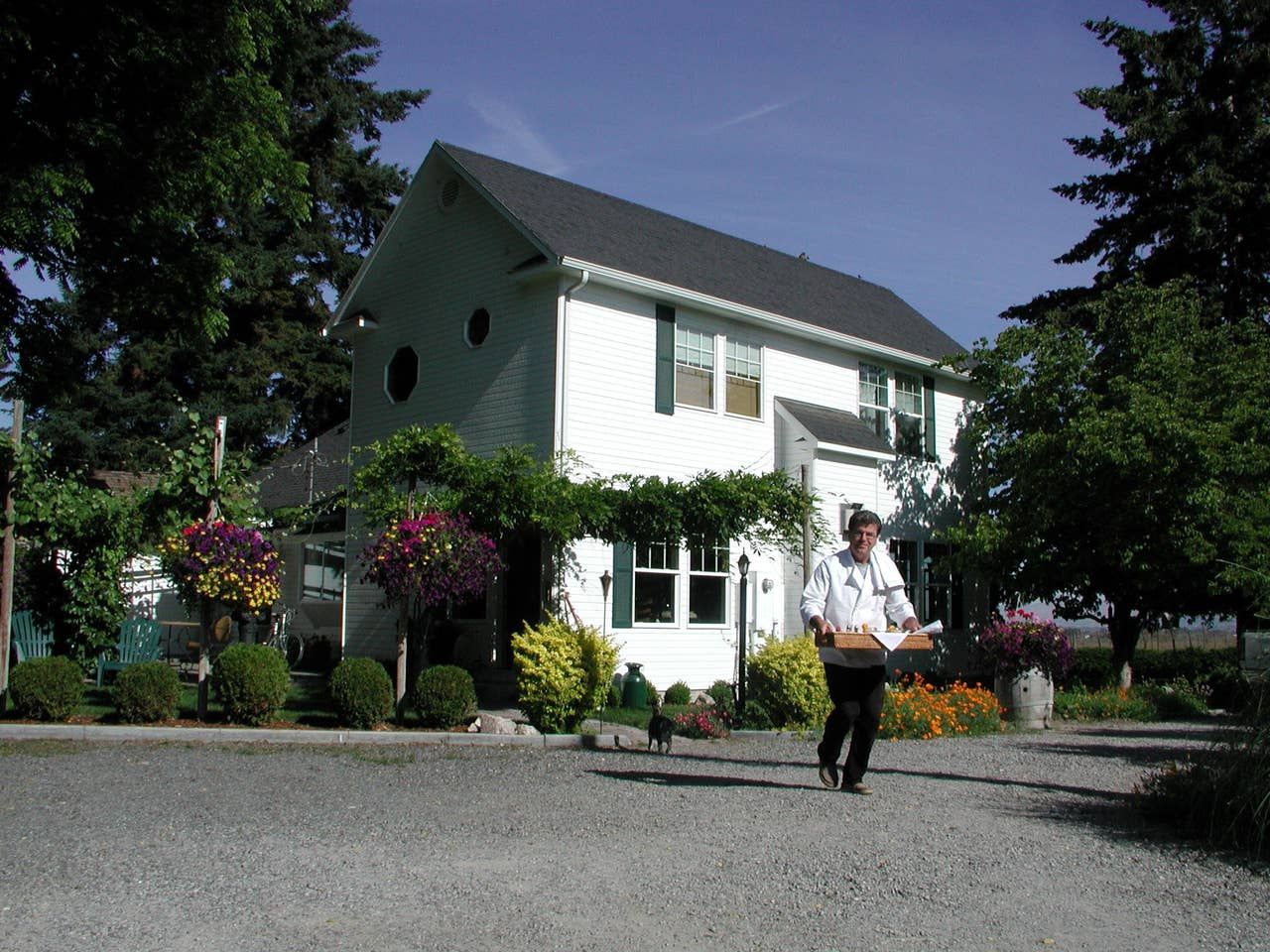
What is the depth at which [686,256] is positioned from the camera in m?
19.1

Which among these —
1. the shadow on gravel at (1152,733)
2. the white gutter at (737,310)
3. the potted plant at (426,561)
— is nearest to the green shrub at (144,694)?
the potted plant at (426,561)

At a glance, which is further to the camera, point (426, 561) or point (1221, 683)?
point (1221, 683)

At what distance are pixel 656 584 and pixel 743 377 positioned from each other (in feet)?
12.1

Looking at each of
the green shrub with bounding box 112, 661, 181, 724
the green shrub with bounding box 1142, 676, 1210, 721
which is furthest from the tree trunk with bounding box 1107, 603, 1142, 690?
the green shrub with bounding box 112, 661, 181, 724

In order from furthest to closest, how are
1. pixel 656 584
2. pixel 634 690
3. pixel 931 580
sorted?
pixel 931 580 → pixel 656 584 → pixel 634 690

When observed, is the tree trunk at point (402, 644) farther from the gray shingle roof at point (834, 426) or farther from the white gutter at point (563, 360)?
the gray shingle roof at point (834, 426)

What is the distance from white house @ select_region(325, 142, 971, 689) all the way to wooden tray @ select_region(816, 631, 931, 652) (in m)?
8.64

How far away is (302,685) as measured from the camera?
1702 cm

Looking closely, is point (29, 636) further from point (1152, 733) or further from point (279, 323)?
point (279, 323)

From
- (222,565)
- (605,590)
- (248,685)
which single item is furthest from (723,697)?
(222,565)

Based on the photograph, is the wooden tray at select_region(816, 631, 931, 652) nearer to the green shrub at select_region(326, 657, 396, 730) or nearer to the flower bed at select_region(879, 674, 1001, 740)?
the flower bed at select_region(879, 674, 1001, 740)

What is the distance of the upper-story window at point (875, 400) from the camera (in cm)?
2022

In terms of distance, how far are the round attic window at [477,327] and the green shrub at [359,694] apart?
7.12 m

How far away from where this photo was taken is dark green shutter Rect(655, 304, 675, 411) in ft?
55.6
